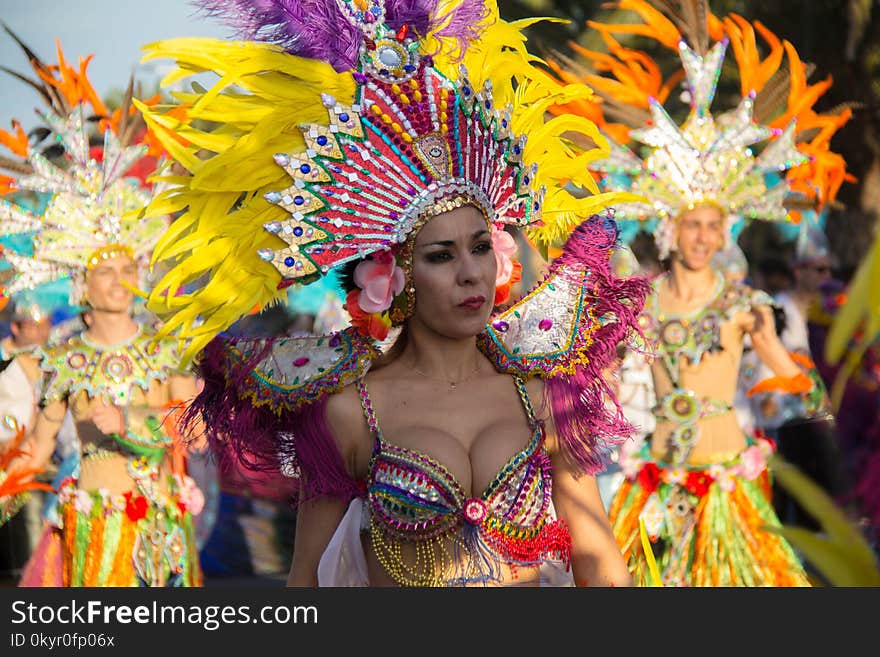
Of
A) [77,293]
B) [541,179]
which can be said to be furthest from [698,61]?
[541,179]

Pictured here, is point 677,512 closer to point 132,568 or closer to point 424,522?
point 132,568

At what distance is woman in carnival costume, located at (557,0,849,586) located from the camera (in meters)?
7.65

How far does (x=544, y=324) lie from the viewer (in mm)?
3691

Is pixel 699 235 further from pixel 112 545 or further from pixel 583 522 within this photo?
pixel 583 522

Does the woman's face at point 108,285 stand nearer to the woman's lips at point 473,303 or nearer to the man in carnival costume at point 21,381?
the man in carnival costume at point 21,381

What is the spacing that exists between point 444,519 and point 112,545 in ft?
15.1

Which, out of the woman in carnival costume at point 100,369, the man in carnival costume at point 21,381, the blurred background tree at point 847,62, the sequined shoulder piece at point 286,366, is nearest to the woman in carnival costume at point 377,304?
the sequined shoulder piece at point 286,366

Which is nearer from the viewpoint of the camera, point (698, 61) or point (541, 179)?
point (541, 179)

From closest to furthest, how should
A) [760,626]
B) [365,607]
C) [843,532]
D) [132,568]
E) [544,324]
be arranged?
[843,532], [760,626], [365,607], [544,324], [132,568]

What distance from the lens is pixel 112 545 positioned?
747 cm

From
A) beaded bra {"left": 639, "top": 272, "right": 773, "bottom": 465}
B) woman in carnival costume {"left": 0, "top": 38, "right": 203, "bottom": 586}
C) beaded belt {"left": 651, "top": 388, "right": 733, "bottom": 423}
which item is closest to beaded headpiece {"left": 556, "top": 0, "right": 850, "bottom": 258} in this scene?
beaded bra {"left": 639, "top": 272, "right": 773, "bottom": 465}

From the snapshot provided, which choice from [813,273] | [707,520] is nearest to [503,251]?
[707,520]

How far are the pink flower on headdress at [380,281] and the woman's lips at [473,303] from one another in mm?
186

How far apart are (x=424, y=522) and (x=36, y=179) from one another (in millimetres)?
4922
